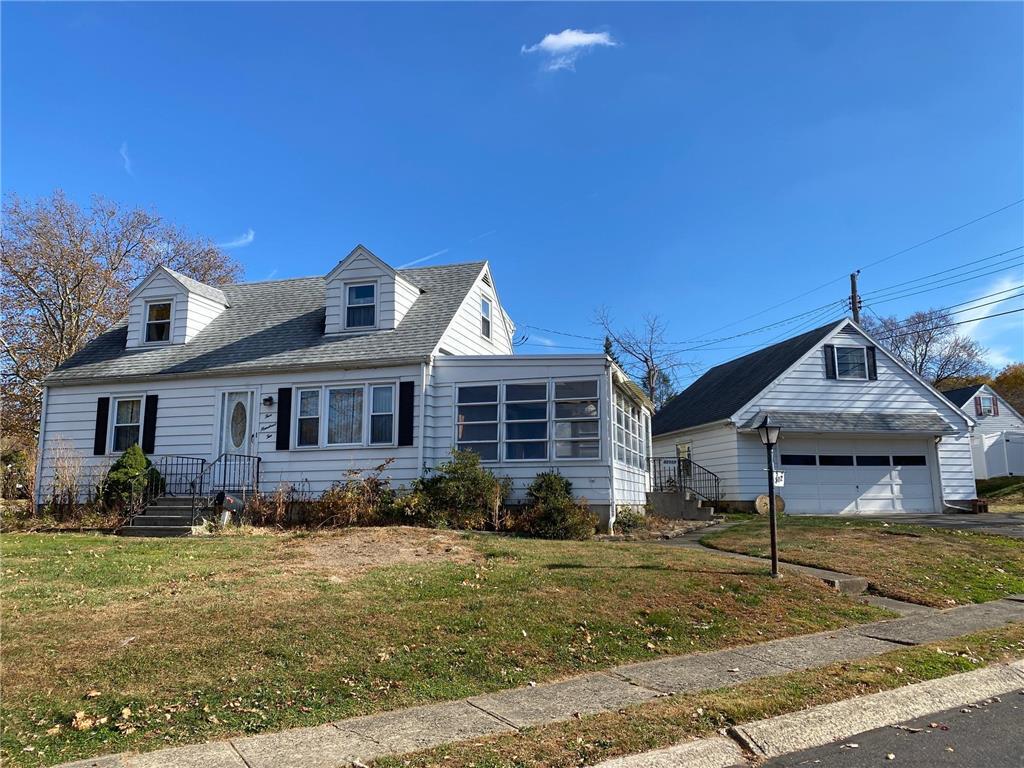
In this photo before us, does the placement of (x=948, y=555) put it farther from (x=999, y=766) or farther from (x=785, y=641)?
(x=999, y=766)

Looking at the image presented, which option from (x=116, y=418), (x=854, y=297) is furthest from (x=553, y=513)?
(x=854, y=297)

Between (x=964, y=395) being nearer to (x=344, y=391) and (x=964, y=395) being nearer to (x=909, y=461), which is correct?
(x=909, y=461)

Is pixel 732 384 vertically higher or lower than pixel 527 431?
higher

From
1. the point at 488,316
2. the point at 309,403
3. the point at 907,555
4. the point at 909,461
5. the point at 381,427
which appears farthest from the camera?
the point at 909,461

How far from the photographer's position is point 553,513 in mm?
14508

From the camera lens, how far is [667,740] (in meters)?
4.63

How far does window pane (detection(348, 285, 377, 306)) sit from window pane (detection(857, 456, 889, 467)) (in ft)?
53.1

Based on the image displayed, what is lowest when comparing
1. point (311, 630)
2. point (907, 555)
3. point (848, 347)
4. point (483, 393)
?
point (311, 630)

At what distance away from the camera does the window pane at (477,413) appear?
A: 16.3 m

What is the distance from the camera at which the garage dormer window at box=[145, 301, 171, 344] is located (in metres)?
19.7

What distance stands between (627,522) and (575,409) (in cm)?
289

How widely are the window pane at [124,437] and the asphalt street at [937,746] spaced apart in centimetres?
1787

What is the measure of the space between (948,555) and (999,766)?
8.94 m

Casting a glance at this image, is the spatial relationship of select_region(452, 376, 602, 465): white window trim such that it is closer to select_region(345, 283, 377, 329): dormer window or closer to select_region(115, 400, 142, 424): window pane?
select_region(345, 283, 377, 329): dormer window
